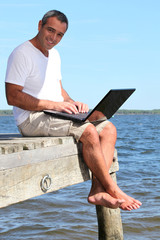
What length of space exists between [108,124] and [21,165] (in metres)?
1.14

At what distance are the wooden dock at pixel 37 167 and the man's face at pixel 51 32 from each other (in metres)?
0.93

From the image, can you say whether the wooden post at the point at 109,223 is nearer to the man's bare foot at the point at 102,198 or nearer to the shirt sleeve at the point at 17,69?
the man's bare foot at the point at 102,198

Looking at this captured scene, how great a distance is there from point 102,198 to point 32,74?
130 centimetres

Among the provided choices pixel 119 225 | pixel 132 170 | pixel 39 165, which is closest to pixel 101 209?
pixel 119 225

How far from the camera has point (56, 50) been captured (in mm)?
4449

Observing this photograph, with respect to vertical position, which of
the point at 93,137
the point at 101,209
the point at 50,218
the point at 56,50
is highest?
the point at 56,50

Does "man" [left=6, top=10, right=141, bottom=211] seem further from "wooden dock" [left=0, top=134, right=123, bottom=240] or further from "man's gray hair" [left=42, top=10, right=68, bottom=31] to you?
"wooden dock" [left=0, top=134, right=123, bottom=240]

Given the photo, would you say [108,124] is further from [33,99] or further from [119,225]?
[119,225]

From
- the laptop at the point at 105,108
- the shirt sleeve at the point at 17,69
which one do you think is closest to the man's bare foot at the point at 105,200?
the laptop at the point at 105,108

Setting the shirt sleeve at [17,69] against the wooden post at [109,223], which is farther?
the wooden post at [109,223]

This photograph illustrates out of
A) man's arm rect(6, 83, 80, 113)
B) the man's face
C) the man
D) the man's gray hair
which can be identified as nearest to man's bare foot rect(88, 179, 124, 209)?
the man

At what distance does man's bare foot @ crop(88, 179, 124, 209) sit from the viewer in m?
3.66

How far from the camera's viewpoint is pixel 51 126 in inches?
153

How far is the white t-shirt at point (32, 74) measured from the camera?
381 cm
